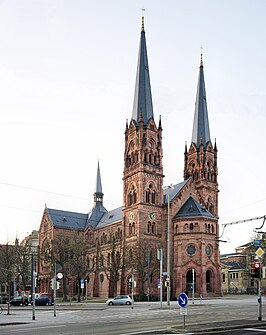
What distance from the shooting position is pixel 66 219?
4719 inches

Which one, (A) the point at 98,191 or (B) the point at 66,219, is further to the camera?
(A) the point at 98,191

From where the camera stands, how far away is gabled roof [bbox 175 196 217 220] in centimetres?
8581

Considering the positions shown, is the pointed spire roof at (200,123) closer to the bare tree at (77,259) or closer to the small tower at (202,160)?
the small tower at (202,160)

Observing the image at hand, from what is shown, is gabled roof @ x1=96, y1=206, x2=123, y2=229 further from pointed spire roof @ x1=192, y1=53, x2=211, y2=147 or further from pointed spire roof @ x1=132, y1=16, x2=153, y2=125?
pointed spire roof @ x1=132, y1=16, x2=153, y2=125

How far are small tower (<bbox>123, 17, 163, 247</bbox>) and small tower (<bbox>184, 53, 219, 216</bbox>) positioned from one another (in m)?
10.6

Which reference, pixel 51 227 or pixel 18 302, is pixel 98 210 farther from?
pixel 18 302

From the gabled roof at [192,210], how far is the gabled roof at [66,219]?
37783 millimetres

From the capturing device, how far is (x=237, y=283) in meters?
126

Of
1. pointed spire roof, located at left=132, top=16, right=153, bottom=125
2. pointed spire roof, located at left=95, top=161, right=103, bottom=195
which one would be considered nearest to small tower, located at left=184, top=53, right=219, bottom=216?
pointed spire roof, located at left=132, top=16, right=153, bottom=125

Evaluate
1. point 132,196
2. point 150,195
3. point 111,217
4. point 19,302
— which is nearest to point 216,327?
point 19,302

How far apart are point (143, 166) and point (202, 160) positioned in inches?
612

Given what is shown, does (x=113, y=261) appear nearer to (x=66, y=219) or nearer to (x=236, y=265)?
(x=66, y=219)

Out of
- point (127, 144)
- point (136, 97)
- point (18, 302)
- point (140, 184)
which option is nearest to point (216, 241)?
point (140, 184)

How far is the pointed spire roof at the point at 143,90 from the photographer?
298 feet
